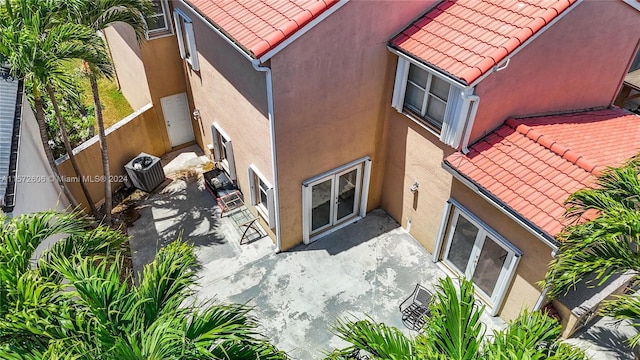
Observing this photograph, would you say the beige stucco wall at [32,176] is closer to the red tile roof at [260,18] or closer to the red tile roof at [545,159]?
the red tile roof at [260,18]

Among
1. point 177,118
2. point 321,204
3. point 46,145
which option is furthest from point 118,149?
point 321,204

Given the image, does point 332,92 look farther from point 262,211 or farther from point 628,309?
point 628,309

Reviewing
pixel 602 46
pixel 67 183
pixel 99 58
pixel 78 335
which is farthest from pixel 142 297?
pixel 602 46

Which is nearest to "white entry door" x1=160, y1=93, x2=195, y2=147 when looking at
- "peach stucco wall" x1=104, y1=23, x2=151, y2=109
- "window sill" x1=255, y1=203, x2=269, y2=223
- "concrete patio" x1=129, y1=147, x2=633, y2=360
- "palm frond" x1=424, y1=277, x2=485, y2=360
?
"peach stucco wall" x1=104, y1=23, x2=151, y2=109

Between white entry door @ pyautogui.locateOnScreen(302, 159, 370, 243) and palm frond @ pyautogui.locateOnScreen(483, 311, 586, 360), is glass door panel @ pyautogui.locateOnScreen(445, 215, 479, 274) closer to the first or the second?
white entry door @ pyautogui.locateOnScreen(302, 159, 370, 243)

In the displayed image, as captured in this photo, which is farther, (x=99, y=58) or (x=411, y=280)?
(x=411, y=280)

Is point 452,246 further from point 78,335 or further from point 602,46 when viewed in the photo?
point 78,335
